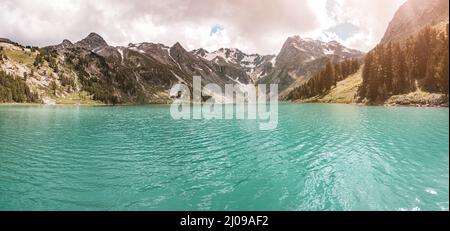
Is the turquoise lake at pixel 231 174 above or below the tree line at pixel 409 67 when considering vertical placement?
below

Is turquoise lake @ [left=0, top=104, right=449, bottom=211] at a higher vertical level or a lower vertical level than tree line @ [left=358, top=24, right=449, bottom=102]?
lower

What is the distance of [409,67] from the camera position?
136375 mm

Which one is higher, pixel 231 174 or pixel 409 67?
pixel 409 67

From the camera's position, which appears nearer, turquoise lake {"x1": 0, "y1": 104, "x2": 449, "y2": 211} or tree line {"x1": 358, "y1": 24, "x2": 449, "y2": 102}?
turquoise lake {"x1": 0, "y1": 104, "x2": 449, "y2": 211}

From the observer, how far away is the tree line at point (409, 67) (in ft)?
390

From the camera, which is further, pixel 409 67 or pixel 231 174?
pixel 409 67

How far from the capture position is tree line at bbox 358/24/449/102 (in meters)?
119

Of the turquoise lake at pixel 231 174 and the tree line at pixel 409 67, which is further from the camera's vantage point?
the tree line at pixel 409 67

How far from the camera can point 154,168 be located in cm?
3128

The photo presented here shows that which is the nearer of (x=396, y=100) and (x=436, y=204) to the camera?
(x=436, y=204)

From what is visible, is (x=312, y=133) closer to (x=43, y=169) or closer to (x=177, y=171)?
(x=177, y=171)
